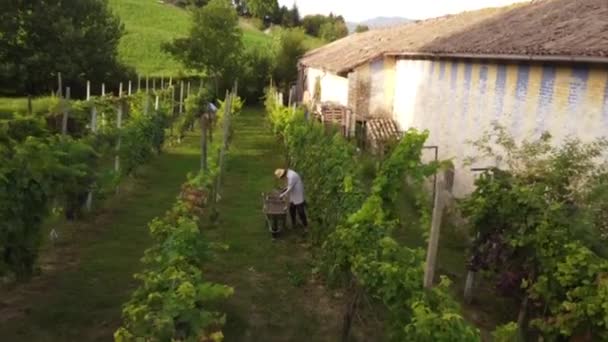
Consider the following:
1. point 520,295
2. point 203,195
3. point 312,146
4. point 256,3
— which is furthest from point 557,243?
point 256,3

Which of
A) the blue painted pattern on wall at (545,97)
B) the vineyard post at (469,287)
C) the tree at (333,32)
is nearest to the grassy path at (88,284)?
the vineyard post at (469,287)

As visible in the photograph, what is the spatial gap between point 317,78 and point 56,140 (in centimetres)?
2031

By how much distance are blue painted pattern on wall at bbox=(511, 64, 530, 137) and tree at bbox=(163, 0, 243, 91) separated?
2422cm

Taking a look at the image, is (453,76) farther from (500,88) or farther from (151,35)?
(151,35)

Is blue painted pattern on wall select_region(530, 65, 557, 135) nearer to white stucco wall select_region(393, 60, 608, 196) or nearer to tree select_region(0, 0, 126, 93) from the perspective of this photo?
white stucco wall select_region(393, 60, 608, 196)

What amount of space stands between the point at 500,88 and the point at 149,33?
129 feet

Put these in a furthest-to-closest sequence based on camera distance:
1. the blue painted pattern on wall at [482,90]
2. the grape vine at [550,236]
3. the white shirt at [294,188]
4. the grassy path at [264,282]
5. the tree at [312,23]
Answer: the tree at [312,23]
the blue painted pattern on wall at [482,90]
the white shirt at [294,188]
the grassy path at [264,282]
the grape vine at [550,236]

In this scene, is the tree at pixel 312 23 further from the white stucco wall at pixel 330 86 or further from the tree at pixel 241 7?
the white stucco wall at pixel 330 86

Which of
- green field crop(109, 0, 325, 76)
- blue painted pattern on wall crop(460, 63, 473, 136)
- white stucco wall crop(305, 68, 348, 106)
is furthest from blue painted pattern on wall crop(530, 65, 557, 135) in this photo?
green field crop(109, 0, 325, 76)

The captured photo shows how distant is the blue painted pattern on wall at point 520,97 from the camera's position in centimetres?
1038

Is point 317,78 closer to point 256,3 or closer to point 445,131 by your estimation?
point 445,131

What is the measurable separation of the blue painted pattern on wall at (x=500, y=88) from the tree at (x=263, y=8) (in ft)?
204

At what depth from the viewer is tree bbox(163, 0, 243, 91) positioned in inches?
1289

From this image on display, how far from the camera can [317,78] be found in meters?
28.1
